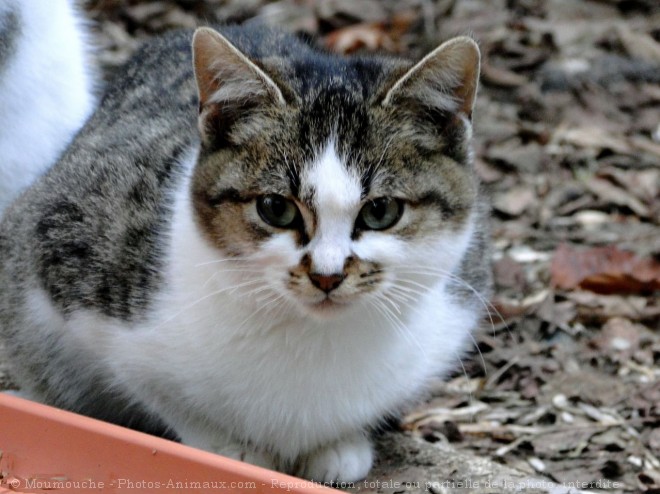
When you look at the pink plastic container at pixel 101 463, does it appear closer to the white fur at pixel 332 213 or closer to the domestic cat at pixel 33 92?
the white fur at pixel 332 213

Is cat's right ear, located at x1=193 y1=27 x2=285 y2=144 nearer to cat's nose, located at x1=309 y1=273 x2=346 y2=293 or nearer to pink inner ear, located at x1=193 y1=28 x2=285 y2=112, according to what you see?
pink inner ear, located at x1=193 y1=28 x2=285 y2=112

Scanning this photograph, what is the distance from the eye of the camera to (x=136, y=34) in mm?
6105

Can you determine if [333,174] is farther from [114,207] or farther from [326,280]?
[114,207]

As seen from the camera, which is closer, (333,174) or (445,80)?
(333,174)

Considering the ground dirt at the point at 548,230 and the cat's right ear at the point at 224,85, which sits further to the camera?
the ground dirt at the point at 548,230

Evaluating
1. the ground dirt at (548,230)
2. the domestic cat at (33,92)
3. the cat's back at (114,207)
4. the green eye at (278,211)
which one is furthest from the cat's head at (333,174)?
the domestic cat at (33,92)

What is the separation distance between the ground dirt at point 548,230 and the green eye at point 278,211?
0.79 m

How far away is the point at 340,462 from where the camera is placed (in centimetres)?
292

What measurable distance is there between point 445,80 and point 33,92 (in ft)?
5.67

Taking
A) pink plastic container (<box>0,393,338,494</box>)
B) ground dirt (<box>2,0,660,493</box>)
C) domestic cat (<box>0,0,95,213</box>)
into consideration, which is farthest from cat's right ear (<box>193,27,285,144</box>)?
domestic cat (<box>0,0,95,213</box>)

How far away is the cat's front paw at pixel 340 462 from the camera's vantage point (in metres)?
2.91

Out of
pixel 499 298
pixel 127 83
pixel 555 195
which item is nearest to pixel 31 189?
pixel 127 83

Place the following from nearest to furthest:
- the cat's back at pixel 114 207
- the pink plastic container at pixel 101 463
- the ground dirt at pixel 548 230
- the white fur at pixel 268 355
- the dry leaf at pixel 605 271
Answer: the pink plastic container at pixel 101 463 → the white fur at pixel 268 355 → the cat's back at pixel 114 207 → the ground dirt at pixel 548 230 → the dry leaf at pixel 605 271

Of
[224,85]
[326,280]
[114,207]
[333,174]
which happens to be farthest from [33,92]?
[326,280]
